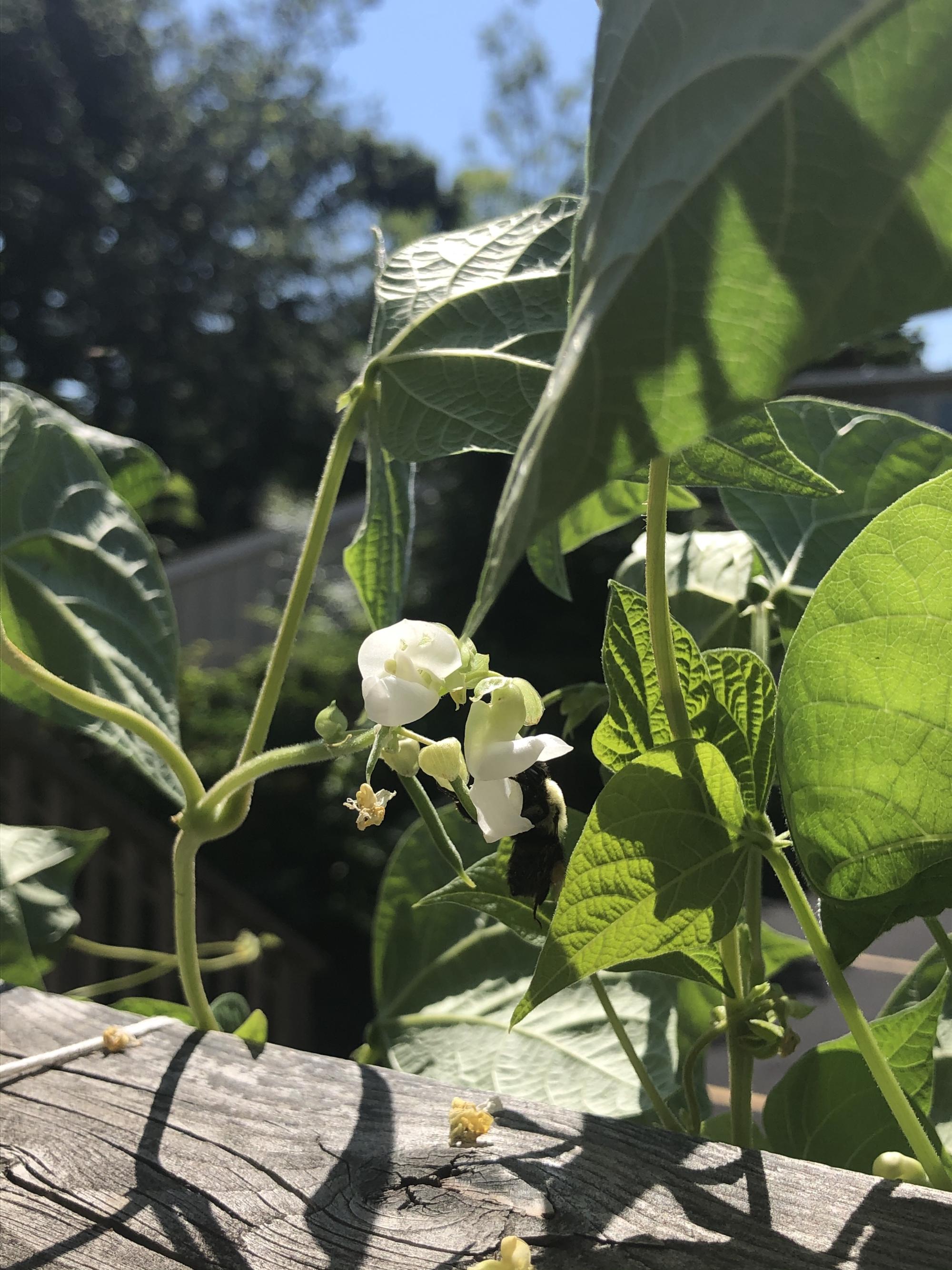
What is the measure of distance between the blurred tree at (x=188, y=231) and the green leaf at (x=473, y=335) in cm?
744

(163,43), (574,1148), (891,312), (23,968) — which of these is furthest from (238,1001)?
(163,43)

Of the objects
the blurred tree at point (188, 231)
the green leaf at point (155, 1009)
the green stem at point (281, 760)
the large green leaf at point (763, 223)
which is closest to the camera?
the large green leaf at point (763, 223)

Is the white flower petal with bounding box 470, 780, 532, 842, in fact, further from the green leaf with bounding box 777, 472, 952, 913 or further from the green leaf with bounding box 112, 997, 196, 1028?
the green leaf with bounding box 112, 997, 196, 1028

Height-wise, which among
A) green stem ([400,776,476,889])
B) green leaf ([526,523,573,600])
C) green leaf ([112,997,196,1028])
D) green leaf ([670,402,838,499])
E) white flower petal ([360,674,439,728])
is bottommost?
green leaf ([112,997,196,1028])

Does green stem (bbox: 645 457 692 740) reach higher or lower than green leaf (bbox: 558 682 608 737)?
higher

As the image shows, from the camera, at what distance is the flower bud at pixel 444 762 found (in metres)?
0.17

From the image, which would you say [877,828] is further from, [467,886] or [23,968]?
[23,968]

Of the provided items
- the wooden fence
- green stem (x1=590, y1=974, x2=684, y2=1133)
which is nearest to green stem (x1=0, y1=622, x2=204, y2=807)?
green stem (x1=590, y1=974, x2=684, y2=1133)

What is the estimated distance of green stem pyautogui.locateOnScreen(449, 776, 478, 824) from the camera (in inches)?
6.9

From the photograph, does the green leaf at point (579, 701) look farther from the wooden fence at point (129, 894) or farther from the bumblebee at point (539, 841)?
the wooden fence at point (129, 894)

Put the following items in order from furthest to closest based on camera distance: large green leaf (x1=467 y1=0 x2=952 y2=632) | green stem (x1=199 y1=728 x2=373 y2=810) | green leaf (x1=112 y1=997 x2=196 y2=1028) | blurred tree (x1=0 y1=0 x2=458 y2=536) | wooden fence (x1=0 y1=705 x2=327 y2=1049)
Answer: blurred tree (x1=0 y1=0 x2=458 y2=536) < wooden fence (x1=0 y1=705 x2=327 y2=1049) < green leaf (x1=112 y1=997 x2=196 y2=1028) < green stem (x1=199 y1=728 x2=373 y2=810) < large green leaf (x1=467 y1=0 x2=952 y2=632)

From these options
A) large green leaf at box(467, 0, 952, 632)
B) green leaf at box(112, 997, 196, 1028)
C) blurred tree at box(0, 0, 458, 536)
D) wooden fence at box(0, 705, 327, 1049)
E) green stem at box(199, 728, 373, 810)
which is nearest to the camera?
large green leaf at box(467, 0, 952, 632)

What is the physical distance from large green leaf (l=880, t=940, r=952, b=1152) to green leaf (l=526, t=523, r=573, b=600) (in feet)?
0.39

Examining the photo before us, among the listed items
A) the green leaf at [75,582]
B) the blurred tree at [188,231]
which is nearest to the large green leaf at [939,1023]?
the green leaf at [75,582]
